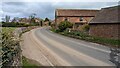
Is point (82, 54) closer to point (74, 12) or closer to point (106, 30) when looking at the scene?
point (106, 30)

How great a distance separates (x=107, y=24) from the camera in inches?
1446

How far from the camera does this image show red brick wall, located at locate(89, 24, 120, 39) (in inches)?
1346

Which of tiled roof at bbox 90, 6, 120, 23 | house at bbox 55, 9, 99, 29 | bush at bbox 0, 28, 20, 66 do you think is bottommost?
house at bbox 55, 9, 99, 29

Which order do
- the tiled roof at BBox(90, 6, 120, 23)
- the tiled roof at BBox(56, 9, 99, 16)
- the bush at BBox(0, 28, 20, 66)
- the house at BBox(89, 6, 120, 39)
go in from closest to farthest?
the bush at BBox(0, 28, 20, 66) → the house at BBox(89, 6, 120, 39) → the tiled roof at BBox(90, 6, 120, 23) → the tiled roof at BBox(56, 9, 99, 16)

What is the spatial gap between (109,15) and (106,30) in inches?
122

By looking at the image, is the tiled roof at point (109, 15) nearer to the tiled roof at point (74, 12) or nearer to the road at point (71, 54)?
the road at point (71, 54)

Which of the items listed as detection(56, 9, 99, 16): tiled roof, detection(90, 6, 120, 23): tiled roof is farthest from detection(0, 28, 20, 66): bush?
detection(56, 9, 99, 16): tiled roof

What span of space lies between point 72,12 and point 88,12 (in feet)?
18.1

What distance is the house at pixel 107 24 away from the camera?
34.5 meters

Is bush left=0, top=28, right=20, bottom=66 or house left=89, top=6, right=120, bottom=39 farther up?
bush left=0, top=28, right=20, bottom=66

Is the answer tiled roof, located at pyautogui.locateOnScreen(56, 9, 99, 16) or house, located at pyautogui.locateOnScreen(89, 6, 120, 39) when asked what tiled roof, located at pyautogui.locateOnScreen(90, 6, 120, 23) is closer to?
house, located at pyautogui.locateOnScreen(89, 6, 120, 39)

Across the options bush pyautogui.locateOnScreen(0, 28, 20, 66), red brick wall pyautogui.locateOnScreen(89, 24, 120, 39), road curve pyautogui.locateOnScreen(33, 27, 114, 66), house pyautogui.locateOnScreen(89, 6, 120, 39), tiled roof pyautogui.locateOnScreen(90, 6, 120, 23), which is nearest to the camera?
bush pyautogui.locateOnScreen(0, 28, 20, 66)

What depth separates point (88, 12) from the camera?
7606 centimetres

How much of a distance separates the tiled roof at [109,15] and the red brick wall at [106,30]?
80 cm
